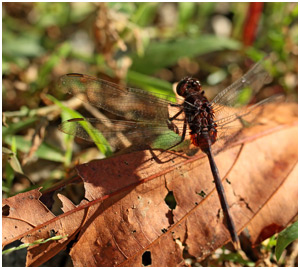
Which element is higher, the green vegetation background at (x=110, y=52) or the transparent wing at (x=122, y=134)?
the green vegetation background at (x=110, y=52)

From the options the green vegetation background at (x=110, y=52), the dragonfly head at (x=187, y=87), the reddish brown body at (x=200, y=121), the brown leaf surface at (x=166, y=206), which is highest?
the green vegetation background at (x=110, y=52)

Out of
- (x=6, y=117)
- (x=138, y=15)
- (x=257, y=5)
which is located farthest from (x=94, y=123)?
(x=257, y=5)

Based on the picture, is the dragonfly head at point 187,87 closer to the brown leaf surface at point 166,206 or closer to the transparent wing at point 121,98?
the transparent wing at point 121,98

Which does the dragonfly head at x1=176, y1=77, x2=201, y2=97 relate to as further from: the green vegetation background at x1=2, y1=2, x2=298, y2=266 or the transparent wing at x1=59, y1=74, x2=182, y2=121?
the green vegetation background at x1=2, y1=2, x2=298, y2=266

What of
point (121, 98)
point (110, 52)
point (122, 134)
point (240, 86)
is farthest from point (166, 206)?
point (110, 52)

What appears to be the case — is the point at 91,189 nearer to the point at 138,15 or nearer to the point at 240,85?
the point at 240,85

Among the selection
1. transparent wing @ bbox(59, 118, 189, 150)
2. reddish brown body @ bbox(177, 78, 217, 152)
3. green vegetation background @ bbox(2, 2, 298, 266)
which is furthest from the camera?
green vegetation background @ bbox(2, 2, 298, 266)

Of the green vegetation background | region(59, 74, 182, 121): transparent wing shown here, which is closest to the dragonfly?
region(59, 74, 182, 121): transparent wing

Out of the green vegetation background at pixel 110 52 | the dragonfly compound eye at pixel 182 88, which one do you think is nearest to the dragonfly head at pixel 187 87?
the dragonfly compound eye at pixel 182 88

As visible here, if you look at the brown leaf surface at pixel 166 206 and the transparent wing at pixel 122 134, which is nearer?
the brown leaf surface at pixel 166 206
